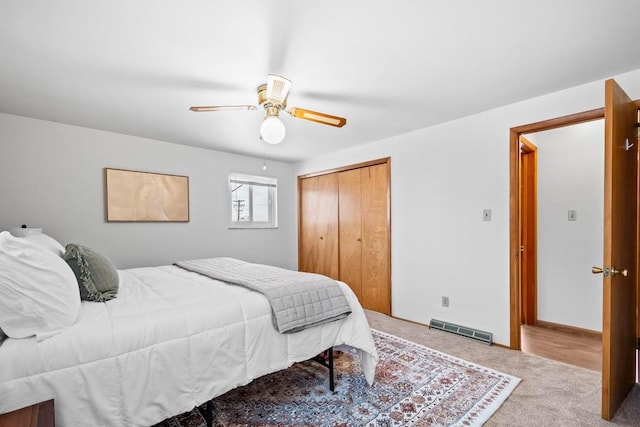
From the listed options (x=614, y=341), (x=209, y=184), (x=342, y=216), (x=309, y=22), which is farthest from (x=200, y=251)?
(x=614, y=341)

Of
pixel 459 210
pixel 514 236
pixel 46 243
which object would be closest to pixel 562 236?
pixel 514 236

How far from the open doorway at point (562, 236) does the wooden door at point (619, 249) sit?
38.0 inches

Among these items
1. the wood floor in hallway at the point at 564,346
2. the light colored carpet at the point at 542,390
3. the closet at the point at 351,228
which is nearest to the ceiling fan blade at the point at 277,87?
the closet at the point at 351,228

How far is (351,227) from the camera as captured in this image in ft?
14.2

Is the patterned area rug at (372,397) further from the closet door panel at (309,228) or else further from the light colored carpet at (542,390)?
the closet door panel at (309,228)

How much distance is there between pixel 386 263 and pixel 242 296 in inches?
96.8

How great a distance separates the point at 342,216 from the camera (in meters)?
4.44

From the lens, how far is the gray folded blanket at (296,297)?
1756mm

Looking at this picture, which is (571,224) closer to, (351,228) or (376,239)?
(376,239)

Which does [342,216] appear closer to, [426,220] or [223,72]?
[426,220]

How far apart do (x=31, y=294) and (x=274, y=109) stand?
1.75 meters

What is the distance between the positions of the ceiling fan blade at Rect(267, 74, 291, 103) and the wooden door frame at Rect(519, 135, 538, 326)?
2991mm

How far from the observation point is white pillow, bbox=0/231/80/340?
1.17 m

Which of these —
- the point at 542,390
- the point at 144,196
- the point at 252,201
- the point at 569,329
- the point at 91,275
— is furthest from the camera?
the point at 252,201
